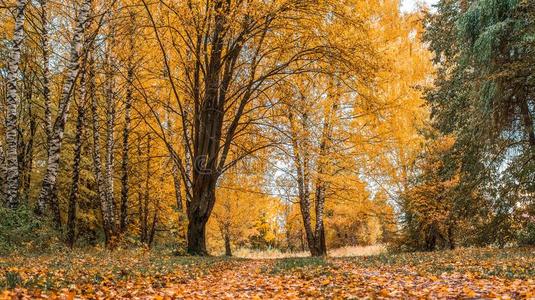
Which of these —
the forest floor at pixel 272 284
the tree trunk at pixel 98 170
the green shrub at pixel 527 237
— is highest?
the tree trunk at pixel 98 170

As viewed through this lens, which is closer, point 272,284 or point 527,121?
point 272,284

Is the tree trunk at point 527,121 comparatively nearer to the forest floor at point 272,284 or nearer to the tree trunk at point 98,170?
the forest floor at point 272,284

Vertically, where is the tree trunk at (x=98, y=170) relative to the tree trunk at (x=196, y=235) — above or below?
above

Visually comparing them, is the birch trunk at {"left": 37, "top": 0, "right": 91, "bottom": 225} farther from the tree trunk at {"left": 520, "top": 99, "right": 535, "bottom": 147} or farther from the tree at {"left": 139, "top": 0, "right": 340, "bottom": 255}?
the tree trunk at {"left": 520, "top": 99, "right": 535, "bottom": 147}

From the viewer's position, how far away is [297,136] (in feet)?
41.0

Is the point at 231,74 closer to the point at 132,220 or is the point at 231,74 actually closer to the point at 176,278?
the point at 176,278

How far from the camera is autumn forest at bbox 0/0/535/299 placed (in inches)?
273

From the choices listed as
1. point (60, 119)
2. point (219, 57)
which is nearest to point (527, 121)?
point (219, 57)

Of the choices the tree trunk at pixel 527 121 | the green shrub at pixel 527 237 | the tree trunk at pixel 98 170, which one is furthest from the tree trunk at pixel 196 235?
the tree trunk at pixel 527 121

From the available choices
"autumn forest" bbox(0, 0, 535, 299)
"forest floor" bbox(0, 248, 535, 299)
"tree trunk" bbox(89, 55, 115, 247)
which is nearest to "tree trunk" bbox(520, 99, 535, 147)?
"autumn forest" bbox(0, 0, 535, 299)

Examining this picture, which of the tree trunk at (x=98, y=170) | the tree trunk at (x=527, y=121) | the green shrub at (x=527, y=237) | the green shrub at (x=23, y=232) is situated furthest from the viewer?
the tree trunk at (x=98, y=170)

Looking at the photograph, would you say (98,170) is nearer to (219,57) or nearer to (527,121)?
(219,57)

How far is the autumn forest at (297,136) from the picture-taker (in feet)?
22.8

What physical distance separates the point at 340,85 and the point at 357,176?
3.23 metres
